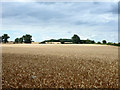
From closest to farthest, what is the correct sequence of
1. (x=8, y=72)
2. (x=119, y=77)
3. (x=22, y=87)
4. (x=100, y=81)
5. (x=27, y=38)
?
(x=22, y=87), (x=100, y=81), (x=119, y=77), (x=8, y=72), (x=27, y=38)

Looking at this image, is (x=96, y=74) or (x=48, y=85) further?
(x=96, y=74)

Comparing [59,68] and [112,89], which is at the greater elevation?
[59,68]

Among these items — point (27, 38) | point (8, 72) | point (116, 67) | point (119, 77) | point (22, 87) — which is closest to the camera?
point (22, 87)

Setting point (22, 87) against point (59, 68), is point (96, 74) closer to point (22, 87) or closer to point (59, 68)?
point (59, 68)

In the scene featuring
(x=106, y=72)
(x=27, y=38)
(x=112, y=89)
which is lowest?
(x=112, y=89)

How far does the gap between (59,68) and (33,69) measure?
176 cm

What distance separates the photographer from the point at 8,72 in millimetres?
9117

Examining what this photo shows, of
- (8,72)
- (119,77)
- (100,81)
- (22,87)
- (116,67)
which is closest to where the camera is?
(22,87)

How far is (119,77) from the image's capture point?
8.55 meters

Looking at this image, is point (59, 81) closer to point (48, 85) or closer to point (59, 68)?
point (48, 85)

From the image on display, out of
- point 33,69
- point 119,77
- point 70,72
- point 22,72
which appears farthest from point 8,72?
point 119,77

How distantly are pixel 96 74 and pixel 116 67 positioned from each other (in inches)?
90.2

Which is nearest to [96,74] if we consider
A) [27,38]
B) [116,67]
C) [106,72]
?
[106,72]

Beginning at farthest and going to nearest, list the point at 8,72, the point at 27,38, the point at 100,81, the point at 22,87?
1. the point at 27,38
2. the point at 8,72
3. the point at 100,81
4. the point at 22,87
